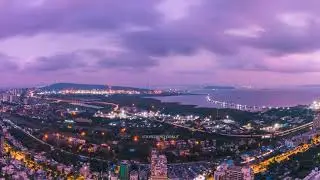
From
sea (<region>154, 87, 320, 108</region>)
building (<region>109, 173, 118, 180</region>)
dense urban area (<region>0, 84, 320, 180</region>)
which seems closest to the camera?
building (<region>109, 173, 118, 180</region>)

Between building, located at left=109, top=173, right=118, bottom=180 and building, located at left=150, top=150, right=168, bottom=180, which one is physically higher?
building, located at left=150, top=150, right=168, bottom=180

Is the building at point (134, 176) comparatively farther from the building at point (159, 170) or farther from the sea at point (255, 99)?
the sea at point (255, 99)

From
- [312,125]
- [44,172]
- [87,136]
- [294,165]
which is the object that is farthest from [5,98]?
[294,165]

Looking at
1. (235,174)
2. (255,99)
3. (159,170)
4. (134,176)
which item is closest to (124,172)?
(134,176)

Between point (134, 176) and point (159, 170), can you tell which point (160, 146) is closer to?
point (159, 170)

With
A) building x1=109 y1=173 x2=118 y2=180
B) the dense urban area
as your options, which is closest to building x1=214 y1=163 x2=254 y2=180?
the dense urban area

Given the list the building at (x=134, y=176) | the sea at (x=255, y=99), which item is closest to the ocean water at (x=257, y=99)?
the sea at (x=255, y=99)

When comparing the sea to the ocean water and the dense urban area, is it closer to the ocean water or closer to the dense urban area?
the ocean water

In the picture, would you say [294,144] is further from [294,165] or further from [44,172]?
[44,172]
